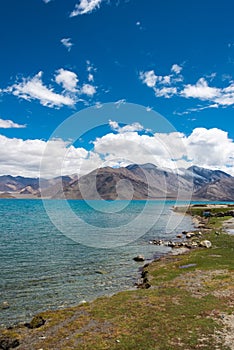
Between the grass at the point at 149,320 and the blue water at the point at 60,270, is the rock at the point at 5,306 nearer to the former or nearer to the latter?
the blue water at the point at 60,270

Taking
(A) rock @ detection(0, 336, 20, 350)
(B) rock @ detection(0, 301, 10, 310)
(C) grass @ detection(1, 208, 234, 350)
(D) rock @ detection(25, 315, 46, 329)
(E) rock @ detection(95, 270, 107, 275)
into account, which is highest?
(C) grass @ detection(1, 208, 234, 350)

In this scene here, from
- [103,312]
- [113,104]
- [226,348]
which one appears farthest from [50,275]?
[113,104]

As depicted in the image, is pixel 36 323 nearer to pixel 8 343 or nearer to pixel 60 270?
pixel 8 343

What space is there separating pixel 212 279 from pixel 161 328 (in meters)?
15.3

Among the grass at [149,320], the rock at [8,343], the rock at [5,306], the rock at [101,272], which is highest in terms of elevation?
the grass at [149,320]

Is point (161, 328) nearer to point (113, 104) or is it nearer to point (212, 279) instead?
point (212, 279)

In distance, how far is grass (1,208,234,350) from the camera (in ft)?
61.7

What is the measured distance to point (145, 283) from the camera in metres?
34.1

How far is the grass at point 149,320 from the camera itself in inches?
741

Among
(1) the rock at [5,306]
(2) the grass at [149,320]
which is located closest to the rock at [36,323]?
(2) the grass at [149,320]

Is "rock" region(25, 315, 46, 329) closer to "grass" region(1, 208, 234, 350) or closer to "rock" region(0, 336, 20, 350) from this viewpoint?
"grass" region(1, 208, 234, 350)

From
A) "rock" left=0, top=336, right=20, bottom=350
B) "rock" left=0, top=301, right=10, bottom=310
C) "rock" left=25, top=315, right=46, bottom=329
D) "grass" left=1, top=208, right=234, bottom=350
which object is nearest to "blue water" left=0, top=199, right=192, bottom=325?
"rock" left=0, top=301, right=10, bottom=310

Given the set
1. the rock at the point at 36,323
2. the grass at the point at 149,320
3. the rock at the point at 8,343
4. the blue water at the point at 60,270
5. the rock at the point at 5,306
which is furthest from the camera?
the blue water at the point at 60,270

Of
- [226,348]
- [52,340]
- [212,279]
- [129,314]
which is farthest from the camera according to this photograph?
[212,279]
